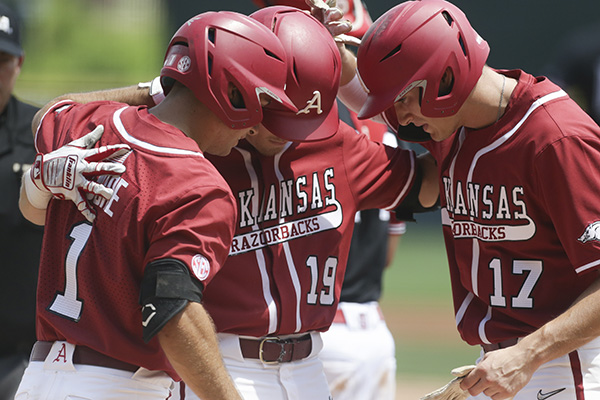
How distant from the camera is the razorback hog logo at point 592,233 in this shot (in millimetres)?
2930

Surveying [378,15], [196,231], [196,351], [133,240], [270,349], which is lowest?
[378,15]

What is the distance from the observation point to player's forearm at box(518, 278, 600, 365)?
9.62ft

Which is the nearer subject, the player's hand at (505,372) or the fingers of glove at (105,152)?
the fingers of glove at (105,152)

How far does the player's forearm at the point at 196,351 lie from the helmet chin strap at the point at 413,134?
133 cm

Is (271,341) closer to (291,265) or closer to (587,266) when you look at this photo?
(291,265)

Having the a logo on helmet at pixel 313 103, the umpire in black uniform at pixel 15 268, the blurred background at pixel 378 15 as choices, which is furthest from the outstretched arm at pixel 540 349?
the blurred background at pixel 378 15

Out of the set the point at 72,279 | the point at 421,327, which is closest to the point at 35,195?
the point at 72,279

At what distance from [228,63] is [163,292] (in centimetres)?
86

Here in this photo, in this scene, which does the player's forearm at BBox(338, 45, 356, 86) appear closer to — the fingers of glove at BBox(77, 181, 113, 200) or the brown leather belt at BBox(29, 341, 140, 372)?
the fingers of glove at BBox(77, 181, 113, 200)

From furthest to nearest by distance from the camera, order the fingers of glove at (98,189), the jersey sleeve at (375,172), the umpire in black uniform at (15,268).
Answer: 1. the umpire in black uniform at (15,268)
2. the jersey sleeve at (375,172)
3. the fingers of glove at (98,189)

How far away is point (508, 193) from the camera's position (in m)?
3.18

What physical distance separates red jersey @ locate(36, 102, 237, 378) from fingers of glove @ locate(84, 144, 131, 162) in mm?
30

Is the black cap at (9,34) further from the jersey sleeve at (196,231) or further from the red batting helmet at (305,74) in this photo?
the jersey sleeve at (196,231)

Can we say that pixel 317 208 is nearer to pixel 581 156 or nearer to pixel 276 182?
pixel 276 182
